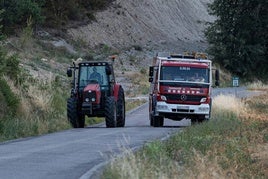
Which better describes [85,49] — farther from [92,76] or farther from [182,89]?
[182,89]

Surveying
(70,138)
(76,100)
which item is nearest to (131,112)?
(76,100)

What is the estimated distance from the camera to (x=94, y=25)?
70.5 m

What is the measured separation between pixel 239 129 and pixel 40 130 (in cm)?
751

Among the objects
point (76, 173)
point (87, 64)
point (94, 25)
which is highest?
point (94, 25)

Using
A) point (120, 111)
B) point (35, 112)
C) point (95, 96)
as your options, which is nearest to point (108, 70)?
point (95, 96)

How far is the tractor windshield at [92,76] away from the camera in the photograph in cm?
2916

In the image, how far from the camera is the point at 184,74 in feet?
95.7

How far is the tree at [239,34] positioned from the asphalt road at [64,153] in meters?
51.4

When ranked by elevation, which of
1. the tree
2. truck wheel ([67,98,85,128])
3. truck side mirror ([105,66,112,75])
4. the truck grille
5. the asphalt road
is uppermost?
the tree

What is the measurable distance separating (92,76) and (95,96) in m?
1.31

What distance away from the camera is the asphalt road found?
14391 mm

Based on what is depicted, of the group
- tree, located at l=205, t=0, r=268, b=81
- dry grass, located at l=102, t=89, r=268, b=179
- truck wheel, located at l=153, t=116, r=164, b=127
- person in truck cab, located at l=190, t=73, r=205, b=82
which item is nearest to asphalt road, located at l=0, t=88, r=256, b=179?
dry grass, located at l=102, t=89, r=268, b=179

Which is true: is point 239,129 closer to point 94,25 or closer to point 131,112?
point 131,112

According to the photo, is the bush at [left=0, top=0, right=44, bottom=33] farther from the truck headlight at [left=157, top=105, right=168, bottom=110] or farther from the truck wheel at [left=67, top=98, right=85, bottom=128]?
the truck headlight at [left=157, top=105, right=168, bottom=110]
